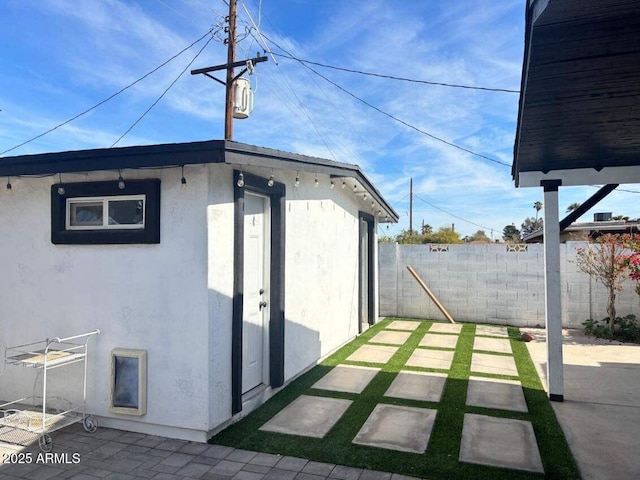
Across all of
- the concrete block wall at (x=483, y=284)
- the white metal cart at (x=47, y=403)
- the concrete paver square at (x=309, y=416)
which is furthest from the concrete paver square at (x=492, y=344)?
the white metal cart at (x=47, y=403)

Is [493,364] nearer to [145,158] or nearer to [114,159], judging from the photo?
[145,158]

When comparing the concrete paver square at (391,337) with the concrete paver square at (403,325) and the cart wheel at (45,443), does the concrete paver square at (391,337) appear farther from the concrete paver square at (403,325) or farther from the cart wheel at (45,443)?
the cart wheel at (45,443)

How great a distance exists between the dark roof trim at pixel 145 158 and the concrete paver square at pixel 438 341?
5223mm

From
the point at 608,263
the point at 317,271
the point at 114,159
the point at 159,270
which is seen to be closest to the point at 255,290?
the point at 159,270

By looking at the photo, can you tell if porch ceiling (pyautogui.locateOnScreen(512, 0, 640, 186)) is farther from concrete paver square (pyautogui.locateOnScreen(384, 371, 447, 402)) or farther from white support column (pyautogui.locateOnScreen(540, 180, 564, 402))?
concrete paver square (pyautogui.locateOnScreen(384, 371, 447, 402))

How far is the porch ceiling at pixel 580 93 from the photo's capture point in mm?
2033

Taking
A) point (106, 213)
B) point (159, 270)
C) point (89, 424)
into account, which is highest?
point (106, 213)

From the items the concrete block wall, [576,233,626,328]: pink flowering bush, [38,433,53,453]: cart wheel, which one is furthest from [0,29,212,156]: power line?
[576,233,626,328]: pink flowering bush

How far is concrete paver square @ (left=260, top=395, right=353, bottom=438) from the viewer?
14.0ft

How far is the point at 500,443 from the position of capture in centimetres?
396

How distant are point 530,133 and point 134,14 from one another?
8972 mm

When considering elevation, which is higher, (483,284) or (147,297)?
(147,297)

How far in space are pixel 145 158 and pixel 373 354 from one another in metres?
5.40

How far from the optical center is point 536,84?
9.29ft
